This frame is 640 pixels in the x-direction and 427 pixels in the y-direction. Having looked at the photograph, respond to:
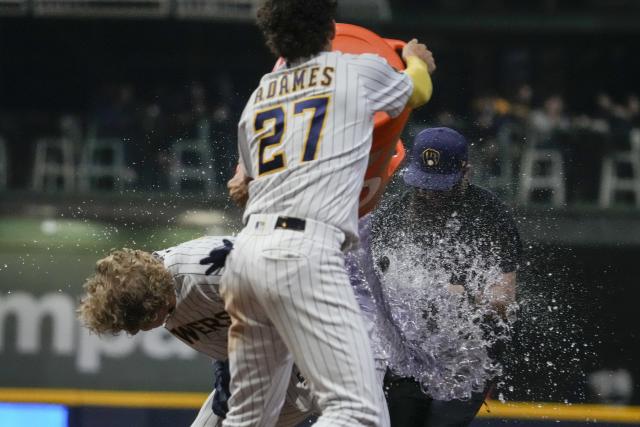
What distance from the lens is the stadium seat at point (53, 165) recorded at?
1034 centimetres

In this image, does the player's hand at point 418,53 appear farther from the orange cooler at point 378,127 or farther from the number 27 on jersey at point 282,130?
the number 27 on jersey at point 282,130

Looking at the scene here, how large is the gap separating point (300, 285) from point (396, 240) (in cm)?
154

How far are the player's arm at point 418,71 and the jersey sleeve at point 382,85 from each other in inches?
2.9

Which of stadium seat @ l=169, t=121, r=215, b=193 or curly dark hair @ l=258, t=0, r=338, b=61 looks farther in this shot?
stadium seat @ l=169, t=121, r=215, b=193

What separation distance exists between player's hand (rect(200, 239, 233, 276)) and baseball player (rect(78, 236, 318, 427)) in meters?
0.01

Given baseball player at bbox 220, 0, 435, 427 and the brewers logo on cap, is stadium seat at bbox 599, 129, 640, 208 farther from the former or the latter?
baseball player at bbox 220, 0, 435, 427

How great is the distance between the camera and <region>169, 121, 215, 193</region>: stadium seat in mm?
8358

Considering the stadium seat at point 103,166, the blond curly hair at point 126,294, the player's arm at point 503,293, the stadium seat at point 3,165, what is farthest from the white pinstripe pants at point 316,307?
the stadium seat at point 3,165

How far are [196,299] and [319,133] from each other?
0.77 metres

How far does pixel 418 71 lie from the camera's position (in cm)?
381

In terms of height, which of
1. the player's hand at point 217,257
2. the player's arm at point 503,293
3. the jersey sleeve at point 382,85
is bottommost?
the player's arm at point 503,293

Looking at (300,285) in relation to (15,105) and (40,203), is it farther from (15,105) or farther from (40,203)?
(15,105)

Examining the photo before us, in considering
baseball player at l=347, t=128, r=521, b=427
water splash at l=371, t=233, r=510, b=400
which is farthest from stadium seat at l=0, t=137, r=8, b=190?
water splash at l=371, t=233, r=510, b=400

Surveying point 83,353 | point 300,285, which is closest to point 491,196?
point 300,285
